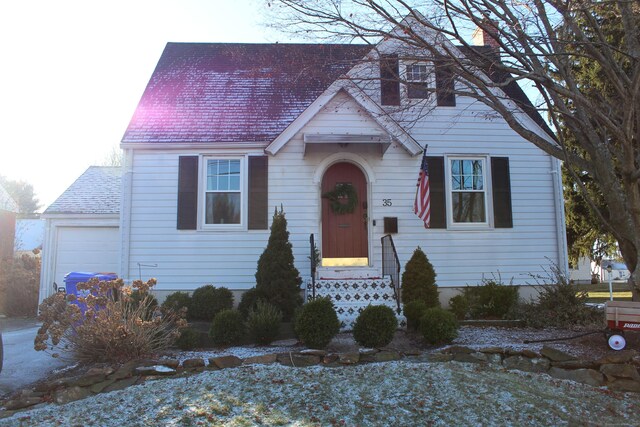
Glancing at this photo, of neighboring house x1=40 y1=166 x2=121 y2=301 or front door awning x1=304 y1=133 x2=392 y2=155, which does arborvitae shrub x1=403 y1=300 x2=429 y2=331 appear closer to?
front door awning x1=304 y1=133 x2=392 y2=155

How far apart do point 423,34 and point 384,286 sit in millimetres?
4443

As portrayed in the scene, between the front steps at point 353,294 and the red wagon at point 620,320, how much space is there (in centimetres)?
313

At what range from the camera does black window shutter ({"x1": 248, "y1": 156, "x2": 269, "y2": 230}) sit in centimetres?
1057

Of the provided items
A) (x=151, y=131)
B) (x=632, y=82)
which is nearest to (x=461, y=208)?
(x=632, y=82)

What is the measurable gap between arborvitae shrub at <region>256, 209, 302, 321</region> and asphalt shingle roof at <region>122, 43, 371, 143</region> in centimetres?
285

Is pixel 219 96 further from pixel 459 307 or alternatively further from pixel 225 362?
pixel 225 362

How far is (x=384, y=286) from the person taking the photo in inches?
355

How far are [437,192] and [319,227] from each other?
2.76 metres

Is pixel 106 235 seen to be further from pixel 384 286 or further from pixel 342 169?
pixel 384 286

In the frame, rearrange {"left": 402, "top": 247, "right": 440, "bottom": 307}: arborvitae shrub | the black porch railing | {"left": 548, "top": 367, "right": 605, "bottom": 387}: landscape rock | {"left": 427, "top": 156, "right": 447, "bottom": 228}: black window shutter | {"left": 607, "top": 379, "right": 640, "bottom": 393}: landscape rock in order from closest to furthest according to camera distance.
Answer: {"left": 607, "top": 379, "right": 640, "bottom": 393}: landscape rock, {"left": 548, "top": 367, "right": 605, "bottom": 387}: landscape rock, {"left": 402, "top": 247, "right": 440, "bottom": 307}: arborvitae shrub, the black porch railing, {"left": 427, "top": 156, "right": 447, "bottom": 228}: black window shutter

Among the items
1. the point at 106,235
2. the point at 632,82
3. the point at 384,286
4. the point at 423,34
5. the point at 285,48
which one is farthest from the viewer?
the point at 106,235

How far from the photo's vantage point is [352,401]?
4.70 meters

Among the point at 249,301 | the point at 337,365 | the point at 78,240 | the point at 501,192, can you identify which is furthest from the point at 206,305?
the point at 501,192

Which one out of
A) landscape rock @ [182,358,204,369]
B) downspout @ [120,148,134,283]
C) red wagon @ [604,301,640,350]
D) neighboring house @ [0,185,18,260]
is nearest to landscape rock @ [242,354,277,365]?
landscape rock @ [182,358,204,369]
